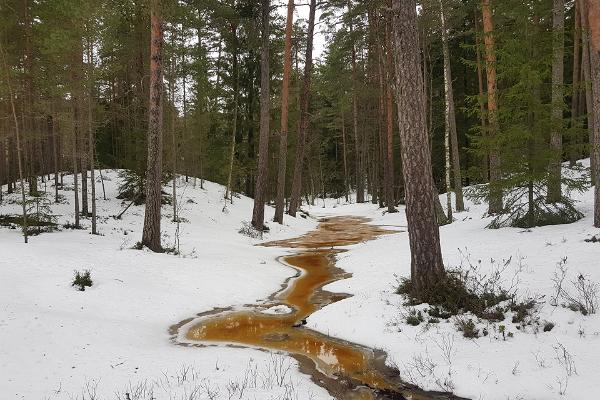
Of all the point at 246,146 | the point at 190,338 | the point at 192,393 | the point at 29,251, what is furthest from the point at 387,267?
the point at 246,146

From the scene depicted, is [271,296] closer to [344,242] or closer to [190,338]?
[190,338]

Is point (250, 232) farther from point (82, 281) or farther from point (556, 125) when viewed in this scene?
point (556, 125)

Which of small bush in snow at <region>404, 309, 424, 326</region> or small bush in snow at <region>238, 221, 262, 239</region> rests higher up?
small bush in snow at <region>238, 221, 262, 239</region>

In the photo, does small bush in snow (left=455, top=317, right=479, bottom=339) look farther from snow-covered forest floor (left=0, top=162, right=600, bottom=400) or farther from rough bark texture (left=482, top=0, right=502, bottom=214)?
rough bark texture (left=482, top=0, right=502, bottom=214)

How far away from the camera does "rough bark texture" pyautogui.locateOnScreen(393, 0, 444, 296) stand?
757cm

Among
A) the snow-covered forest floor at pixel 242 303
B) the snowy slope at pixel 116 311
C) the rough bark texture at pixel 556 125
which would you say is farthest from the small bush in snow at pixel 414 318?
the rough bark texture at pixel 556 125

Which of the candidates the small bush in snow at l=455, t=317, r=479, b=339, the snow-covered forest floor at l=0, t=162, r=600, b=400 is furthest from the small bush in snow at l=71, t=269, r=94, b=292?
the small bush in snow at l=455, t=317, r=479, b=339

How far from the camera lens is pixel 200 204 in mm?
26625

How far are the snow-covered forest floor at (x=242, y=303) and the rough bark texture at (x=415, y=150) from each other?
2.93 feet

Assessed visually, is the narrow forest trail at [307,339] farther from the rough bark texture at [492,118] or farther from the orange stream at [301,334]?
the rough bark texture at [492,118]

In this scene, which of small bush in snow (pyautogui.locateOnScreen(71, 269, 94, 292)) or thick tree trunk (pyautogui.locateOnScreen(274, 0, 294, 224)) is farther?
thick tree trunk (pyautogui.locateOnScreen(274, 0, 294, 224))

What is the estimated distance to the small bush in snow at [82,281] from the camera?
29.4 feet

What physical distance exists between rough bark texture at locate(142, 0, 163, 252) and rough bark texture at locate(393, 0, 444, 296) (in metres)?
7.93

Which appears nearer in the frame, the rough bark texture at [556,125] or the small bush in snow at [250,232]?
the rough bark texture at [556,125]
